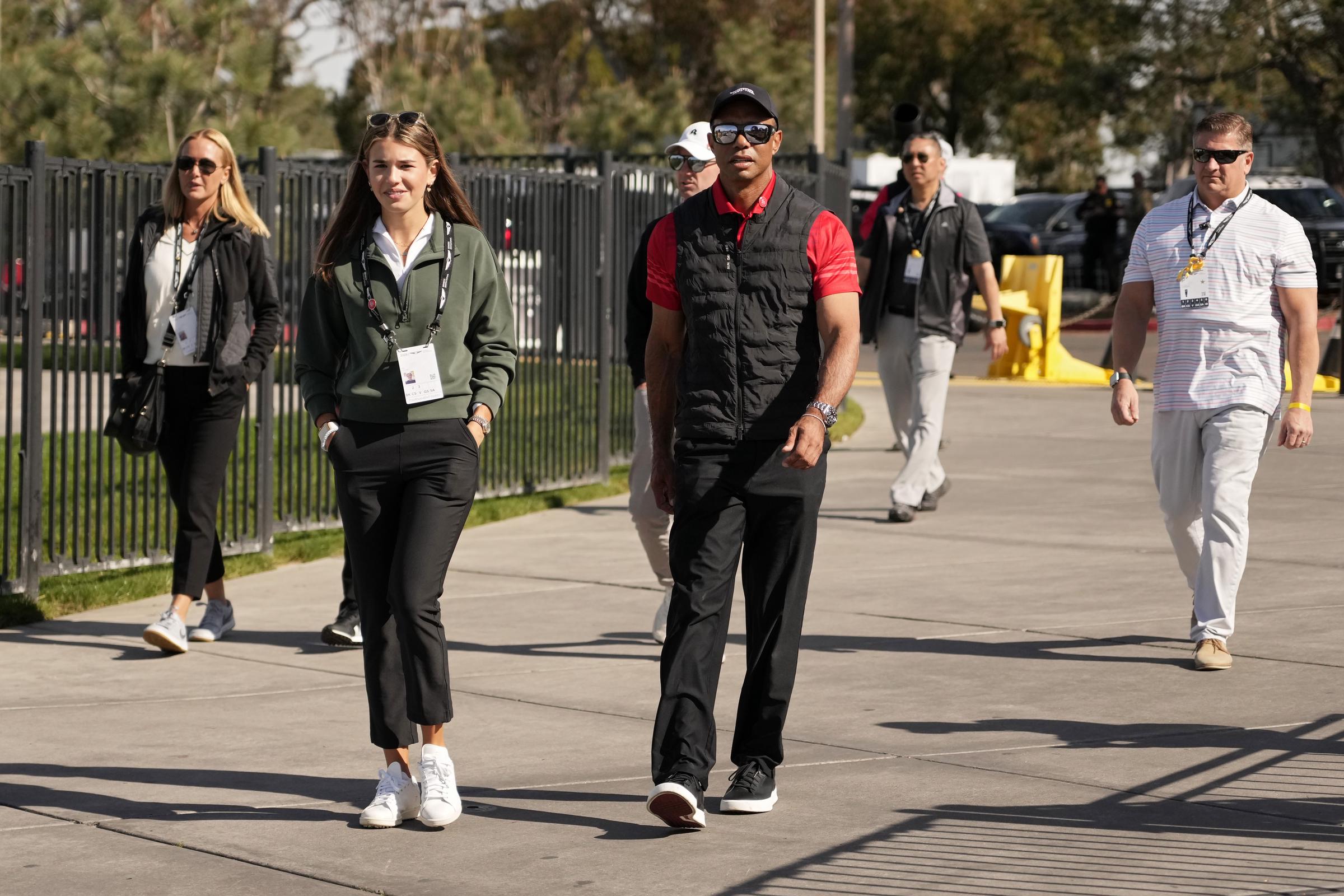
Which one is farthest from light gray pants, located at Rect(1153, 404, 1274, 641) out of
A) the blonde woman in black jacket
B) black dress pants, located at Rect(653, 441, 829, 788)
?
the blonde woman in black jacket

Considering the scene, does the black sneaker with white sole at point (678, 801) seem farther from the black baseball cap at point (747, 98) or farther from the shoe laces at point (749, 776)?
the black baseball cap at point (747, 98)

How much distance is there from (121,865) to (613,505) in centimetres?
703

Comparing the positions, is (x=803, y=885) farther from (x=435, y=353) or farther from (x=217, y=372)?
(x=217, y=372)

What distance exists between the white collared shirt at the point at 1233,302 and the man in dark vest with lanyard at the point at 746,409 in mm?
2197

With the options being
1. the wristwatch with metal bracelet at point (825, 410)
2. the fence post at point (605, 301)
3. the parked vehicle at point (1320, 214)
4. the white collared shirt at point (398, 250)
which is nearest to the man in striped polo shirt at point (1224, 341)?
the wristwatch with metal bracelet at point (825, 410)

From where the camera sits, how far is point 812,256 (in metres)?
5.39

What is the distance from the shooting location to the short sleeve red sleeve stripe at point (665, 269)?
5477mm

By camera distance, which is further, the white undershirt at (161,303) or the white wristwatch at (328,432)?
the white undershirt at (161,303)

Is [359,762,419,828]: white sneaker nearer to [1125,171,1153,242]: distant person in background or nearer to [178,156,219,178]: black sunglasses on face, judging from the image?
[178,156,219,178]: black sunglasses on face

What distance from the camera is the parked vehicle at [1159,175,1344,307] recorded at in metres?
28.5

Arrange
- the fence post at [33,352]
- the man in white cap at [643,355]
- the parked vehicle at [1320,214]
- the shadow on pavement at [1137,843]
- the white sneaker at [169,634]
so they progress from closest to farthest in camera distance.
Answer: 1. the shadow on pavement at [1137,843]
2. the man in white cap at [643,355]
3. the white sneaker at [169,634]
4. the fence post at [33,352]
5. the parked vehicle at [1320,214]

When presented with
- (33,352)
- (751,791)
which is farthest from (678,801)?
(33,352)

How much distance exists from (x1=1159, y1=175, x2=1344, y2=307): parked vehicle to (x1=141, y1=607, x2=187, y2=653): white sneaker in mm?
21918

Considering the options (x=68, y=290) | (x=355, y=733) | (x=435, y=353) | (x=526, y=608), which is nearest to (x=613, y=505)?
(x=526, y=608)
